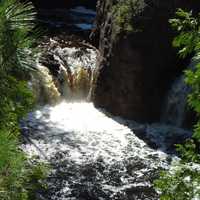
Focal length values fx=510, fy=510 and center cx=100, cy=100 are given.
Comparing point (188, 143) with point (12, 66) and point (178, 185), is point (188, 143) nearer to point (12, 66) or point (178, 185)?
point (178, 185)

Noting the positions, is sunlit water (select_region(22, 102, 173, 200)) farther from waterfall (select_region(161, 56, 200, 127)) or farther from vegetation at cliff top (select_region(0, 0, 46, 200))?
vegetation at cliff top (select_region(0, 0, 46, 200))

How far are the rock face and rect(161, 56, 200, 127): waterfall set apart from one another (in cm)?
24

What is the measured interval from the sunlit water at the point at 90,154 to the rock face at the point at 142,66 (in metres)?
0.62

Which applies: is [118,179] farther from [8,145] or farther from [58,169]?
[8,145]

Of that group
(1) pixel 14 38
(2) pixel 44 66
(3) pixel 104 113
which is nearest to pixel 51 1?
(2) pixel 44 66

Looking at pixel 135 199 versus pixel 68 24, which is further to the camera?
pixel 68 24

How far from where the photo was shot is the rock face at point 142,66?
49.4 ft

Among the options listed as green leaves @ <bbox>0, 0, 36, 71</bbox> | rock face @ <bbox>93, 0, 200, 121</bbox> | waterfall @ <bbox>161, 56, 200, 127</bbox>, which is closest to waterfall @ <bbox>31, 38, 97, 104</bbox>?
rock face @ <bbox>93, 0, 200, 121</bbox>

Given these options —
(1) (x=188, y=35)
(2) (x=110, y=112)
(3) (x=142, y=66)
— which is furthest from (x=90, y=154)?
(1) (x=188, y=35)

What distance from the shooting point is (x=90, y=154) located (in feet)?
43.2

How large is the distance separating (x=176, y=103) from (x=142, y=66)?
5.06 ft

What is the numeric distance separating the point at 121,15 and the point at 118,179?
5.55 m

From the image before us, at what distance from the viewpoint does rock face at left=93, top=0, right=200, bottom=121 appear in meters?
15.1

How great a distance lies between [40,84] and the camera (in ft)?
54.7
